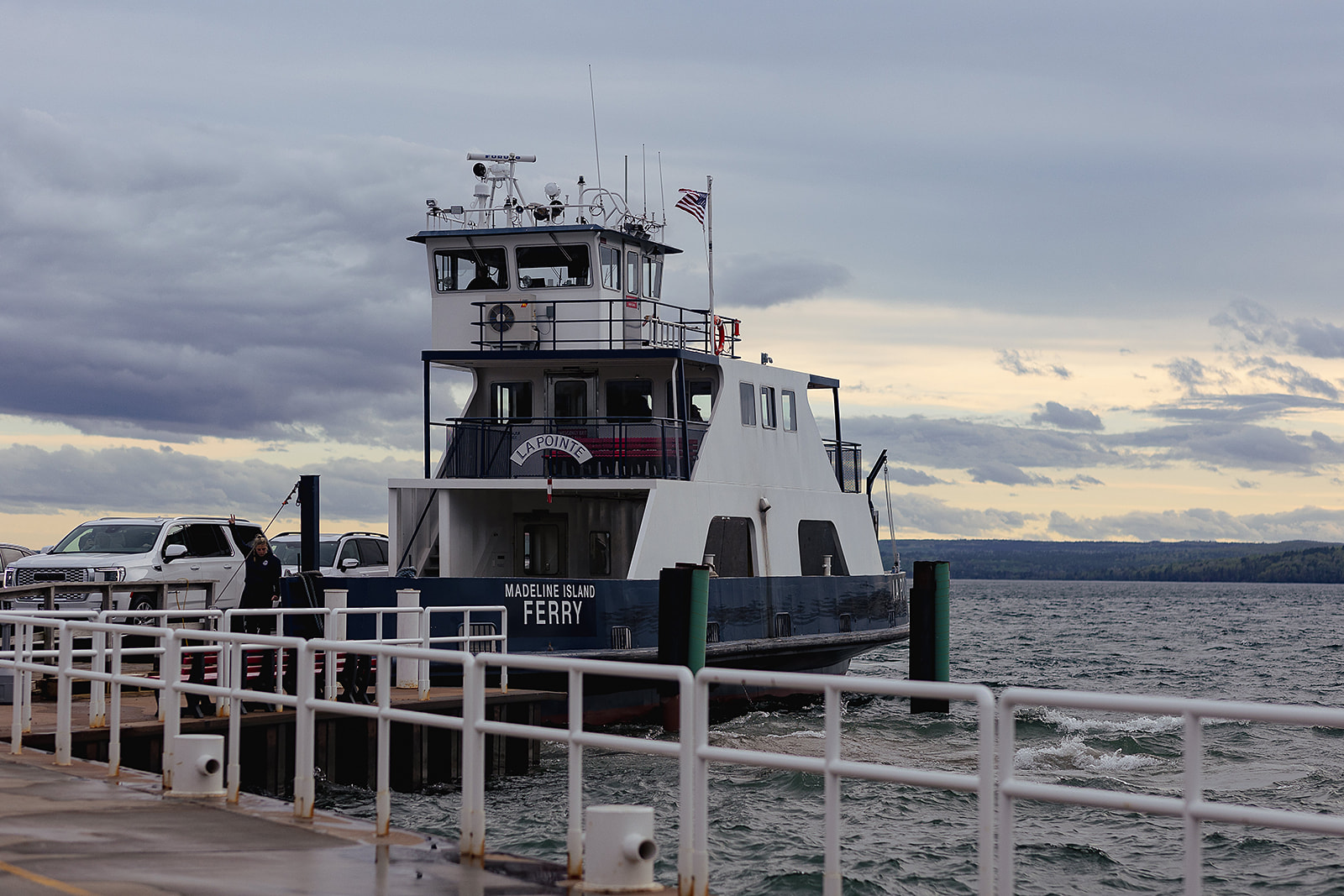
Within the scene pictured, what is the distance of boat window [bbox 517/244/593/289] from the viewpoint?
21.4 meters

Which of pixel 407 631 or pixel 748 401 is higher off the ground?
pixel 748 401

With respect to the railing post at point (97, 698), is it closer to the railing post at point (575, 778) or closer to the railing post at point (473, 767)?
the railing post at point (473, 767)

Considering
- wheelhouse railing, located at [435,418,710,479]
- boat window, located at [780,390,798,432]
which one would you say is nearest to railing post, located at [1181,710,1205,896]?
wheelhouse railing, located at [435,418,710,479]

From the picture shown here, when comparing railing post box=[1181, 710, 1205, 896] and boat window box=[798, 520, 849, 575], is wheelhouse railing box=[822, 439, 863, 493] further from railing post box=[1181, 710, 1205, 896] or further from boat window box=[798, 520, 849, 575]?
railing post box=[1181, 710, 1205, 896]

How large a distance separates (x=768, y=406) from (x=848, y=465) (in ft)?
10.6

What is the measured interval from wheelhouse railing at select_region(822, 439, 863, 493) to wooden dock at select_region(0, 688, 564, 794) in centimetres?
951

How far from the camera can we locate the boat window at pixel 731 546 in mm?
20938

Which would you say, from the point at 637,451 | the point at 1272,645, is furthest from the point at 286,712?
the point at 1272,645

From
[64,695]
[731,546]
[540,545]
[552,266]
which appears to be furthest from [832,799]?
[552,266]

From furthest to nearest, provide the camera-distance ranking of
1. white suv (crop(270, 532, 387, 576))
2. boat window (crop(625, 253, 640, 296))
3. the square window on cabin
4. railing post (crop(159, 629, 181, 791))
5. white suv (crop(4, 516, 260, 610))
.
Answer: white suv (crop(270, 532, 387, 576))
boat window (crop(625, 253, 640, 296))
the square window on cabin
white suv (crop(4, 516, 260, 610))
railing post (crop(159, 629, 181, 791))

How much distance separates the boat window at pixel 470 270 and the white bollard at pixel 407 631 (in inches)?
272

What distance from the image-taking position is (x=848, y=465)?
25250 mm

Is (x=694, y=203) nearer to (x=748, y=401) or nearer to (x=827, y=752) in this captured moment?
(x=748, y=401)

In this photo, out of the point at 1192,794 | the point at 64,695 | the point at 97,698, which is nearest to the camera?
the point at 1192,794
